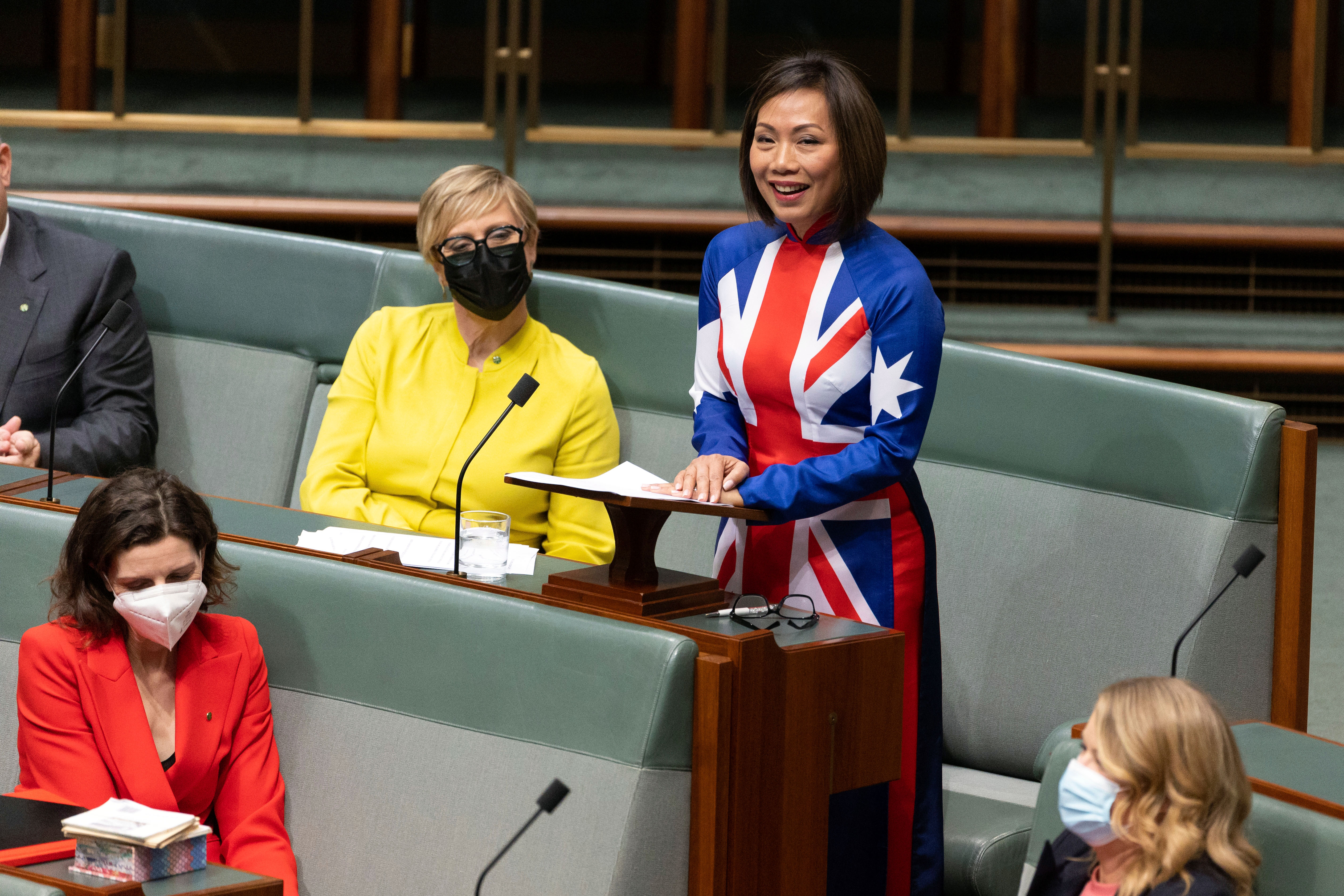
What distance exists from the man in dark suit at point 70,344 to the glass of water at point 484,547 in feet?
3.80

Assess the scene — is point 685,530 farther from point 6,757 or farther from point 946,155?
point 946,155

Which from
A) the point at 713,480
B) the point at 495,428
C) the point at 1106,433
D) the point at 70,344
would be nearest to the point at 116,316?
the point at 70,344

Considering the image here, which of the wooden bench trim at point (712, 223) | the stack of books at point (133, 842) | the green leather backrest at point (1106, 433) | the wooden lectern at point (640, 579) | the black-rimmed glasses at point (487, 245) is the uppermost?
the wooden bench trim at point (712, 223)

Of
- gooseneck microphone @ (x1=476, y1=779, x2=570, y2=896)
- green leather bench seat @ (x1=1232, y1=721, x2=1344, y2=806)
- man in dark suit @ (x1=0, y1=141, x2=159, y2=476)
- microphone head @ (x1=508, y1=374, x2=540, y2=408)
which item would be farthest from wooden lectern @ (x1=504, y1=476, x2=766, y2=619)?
man in dark suit @ (x1=0, y1=141, x2=159, y2=476)

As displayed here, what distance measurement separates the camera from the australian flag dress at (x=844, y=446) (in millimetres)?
1808

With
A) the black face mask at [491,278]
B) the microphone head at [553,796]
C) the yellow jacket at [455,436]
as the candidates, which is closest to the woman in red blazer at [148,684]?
the microphone head at [553,796]

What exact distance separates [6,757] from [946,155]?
3655mm

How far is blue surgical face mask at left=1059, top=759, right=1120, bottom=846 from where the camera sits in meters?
1.35

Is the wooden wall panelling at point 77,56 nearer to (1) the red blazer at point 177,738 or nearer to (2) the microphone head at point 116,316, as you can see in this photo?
(2) the microphone head at point 116,316

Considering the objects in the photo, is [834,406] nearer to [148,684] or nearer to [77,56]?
[148,684]

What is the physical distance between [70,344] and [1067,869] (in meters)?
2.12

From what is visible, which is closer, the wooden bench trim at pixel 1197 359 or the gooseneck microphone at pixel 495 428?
the gooseneck microphone at pixel 495 428

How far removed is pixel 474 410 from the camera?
2490 mm

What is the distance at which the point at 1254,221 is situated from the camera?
4555mm
